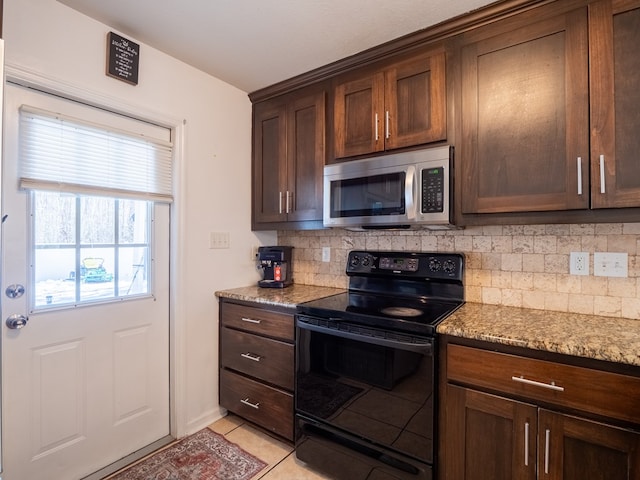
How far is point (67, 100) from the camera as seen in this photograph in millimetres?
1655

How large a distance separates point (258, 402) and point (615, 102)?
232 centimetres

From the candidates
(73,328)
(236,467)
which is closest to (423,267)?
(236,467)

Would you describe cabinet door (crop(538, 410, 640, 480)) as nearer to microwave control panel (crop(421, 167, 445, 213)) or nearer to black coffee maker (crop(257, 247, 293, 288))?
microwave control panel (crop(421, 167, 445, 213))

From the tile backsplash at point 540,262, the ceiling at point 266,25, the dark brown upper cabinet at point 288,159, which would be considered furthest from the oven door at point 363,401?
the ceiling at point 266,25

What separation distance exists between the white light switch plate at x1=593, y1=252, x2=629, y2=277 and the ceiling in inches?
52.1

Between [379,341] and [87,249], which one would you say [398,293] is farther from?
[87,249]

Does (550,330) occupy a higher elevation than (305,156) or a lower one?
lower

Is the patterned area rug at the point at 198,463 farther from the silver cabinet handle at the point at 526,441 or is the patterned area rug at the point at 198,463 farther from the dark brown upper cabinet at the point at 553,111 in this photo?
the dark brown upper cabinet at the point at 553,111

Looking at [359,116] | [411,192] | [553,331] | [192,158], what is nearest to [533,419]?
[553,331]

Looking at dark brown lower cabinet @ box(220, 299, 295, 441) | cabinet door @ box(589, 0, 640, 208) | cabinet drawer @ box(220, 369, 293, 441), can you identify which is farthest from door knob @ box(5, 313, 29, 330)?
cabinet door @ box(589, 0, 640, 208)

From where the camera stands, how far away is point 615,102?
1314 millimetres

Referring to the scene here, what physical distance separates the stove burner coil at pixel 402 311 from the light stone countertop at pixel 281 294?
50 centimetres

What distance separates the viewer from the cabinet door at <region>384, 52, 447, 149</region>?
170 cm

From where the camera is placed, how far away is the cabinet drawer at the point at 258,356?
6.35ft
